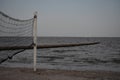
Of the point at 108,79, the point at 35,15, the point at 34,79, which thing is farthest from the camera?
the point at 35,15

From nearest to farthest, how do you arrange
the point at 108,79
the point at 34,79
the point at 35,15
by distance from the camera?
the point at 34,79 → the point at 108,79 → the point at 35,15

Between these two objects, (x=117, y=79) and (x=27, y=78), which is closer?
(x=27, y=78)

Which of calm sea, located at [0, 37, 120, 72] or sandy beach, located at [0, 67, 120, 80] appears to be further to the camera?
calm sea, located at [0, 37, 120, 72]

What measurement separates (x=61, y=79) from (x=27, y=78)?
1.50 meters

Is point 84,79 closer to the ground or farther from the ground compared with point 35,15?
closer to the ground

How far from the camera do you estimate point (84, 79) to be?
7.92 meters

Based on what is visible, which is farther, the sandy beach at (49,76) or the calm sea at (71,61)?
the calm sea at (71,61)

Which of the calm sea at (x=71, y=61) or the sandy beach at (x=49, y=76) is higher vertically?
the sandy beach at (x=49, y=76)

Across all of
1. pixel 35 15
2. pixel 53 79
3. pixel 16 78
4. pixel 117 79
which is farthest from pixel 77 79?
pixel 35 15

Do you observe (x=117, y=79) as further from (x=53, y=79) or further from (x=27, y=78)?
(x=27, y=78)

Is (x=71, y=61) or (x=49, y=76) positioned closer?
(x=49, y=76)

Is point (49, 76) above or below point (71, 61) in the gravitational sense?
above

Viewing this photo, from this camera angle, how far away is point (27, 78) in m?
7.72

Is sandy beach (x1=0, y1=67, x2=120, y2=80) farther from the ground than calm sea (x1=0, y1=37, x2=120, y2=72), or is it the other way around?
sandy beach (x1=0, y1=67, x2=120, y2=80)
